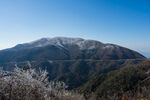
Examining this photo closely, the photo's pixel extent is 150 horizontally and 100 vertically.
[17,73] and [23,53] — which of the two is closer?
[17,73]

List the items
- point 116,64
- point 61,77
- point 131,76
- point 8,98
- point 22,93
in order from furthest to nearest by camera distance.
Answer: point 116,64 < point 61,77 < point 131,76 < point 22,93 < point 8,98

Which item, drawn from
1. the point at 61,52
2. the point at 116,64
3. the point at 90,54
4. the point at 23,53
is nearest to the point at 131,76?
the point at 116,64

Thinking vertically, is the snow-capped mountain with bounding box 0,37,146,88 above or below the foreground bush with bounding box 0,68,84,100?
below

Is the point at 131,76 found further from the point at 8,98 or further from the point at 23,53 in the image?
the point at 23,53

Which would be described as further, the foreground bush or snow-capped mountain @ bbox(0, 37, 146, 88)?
snow-capped mountain @ bbox(0, 37, 146, 88)

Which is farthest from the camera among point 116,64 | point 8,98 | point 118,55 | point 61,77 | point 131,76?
point 118,55

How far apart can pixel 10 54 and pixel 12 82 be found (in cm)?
15774

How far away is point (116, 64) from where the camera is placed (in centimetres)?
11744

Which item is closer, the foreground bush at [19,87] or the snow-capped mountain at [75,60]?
the foreground bush at [19,87]

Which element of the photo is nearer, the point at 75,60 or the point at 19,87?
the point at 19,87

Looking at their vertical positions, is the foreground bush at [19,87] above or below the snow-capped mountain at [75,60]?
above

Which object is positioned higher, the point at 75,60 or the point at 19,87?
the point at 19,87

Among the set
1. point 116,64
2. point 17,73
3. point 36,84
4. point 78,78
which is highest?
point 17,73

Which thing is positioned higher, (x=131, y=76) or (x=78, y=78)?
(x=131, y=76)
